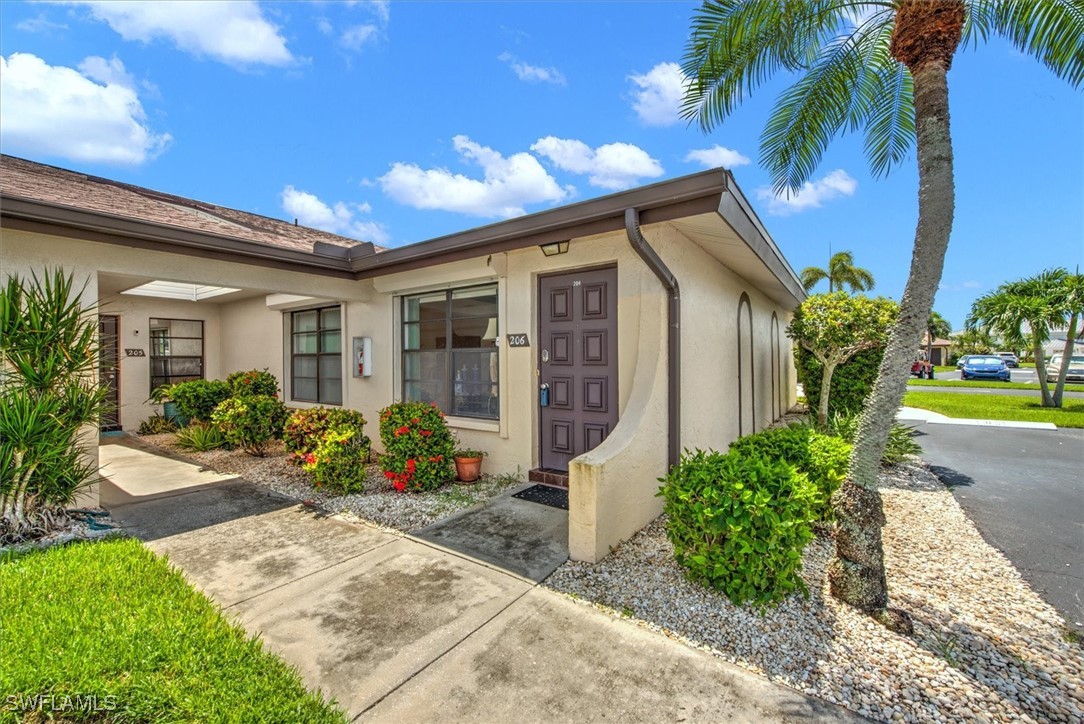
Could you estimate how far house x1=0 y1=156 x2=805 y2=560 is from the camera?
14.4 ft

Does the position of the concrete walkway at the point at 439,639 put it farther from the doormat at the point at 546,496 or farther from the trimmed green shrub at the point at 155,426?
the trimmed green shrub at the point at 155,426

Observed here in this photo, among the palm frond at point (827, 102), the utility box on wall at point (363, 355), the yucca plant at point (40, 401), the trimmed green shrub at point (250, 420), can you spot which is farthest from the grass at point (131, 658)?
the palm frond at point (827, 102)

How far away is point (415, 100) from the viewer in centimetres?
906

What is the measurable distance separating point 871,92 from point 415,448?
275 inches

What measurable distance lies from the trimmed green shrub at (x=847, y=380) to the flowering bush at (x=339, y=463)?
26.8 ft

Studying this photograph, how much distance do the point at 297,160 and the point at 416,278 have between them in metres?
6.25

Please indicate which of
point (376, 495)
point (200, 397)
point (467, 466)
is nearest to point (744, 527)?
point (467, 466)

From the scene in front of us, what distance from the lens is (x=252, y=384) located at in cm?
852

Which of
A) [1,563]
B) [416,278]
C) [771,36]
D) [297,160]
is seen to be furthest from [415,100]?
[1,563]

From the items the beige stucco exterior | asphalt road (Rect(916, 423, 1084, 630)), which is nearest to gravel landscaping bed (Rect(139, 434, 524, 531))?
the beige stucco exterior

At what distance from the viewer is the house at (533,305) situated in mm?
4375

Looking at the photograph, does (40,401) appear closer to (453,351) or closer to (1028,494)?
(453,351)

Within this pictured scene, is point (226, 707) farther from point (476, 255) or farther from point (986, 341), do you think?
point (986, 341)

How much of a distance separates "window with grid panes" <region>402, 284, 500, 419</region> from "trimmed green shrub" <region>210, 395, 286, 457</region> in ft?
7.91
